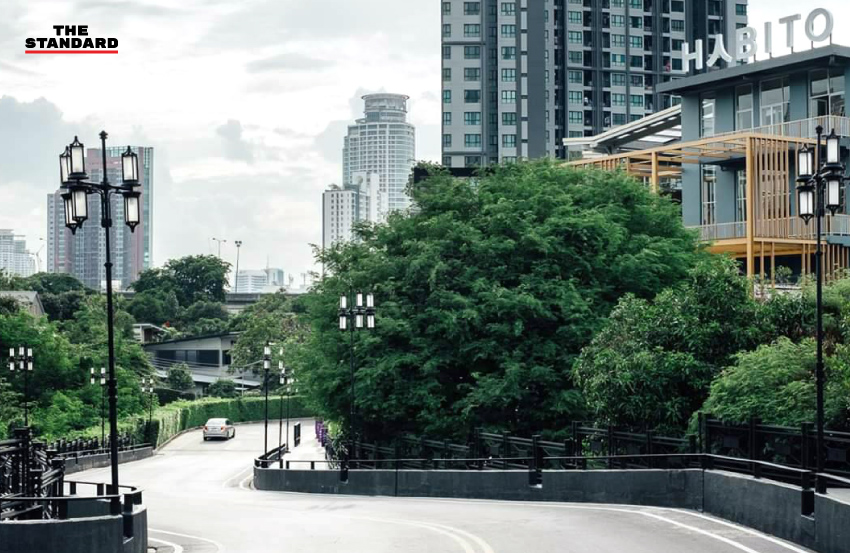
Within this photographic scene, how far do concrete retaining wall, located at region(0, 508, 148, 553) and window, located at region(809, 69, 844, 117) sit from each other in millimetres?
41675

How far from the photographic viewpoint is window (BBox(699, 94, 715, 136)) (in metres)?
57.8

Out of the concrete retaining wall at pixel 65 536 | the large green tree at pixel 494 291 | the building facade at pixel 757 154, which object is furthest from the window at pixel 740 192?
the concrete retaining wall at pixel 65 536

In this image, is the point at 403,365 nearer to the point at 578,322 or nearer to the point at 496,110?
the point at 578,322

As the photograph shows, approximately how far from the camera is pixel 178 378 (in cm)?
11919

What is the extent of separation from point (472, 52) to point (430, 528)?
118523 millimetres

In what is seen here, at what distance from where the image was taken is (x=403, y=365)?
41906 millimetres

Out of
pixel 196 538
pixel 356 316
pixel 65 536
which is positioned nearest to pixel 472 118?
pixel 356 316

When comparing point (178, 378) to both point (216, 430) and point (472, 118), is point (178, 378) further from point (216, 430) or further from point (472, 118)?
point (472, 118)

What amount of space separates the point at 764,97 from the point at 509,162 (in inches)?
563

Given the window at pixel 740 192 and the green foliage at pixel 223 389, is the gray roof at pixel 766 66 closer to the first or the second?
the window at pixel 740 192

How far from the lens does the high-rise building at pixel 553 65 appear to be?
13550cm

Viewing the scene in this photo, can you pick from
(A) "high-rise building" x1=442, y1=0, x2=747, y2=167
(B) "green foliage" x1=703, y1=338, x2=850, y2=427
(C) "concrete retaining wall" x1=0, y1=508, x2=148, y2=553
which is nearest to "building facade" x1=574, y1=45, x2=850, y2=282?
(B) "green foliage" x1=703, y1=338, x2=850, y2=427

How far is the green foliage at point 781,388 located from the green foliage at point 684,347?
9.65 feet

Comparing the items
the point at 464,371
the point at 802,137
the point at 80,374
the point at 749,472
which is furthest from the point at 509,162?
the point at 80,374
